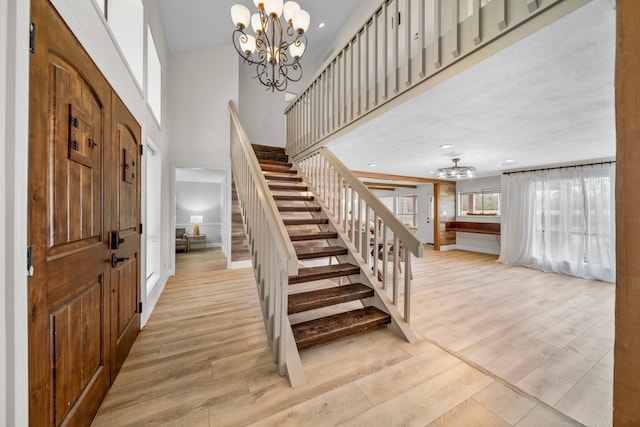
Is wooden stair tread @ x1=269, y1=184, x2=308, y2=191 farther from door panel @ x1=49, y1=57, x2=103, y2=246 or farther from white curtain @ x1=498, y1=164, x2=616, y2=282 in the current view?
white curtain @ x1=498, y1=164, x2=616, y2=282

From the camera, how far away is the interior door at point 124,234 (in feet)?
5.11

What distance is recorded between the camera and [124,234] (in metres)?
1.74

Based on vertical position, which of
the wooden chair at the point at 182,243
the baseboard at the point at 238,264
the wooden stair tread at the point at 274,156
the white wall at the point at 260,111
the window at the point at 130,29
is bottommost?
the baseboard at the point at 238,264

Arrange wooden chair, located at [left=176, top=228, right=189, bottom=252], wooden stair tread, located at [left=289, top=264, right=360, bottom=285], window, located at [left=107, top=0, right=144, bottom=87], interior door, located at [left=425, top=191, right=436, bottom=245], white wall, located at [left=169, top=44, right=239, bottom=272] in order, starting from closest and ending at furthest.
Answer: window, located at [left=107, top=0, right=144, bottom=87]
wooden stair tread, located at [left=289, top=264, right=360, bottom=285]
white wall, located at [left=169, top=44, right=239, bottom=272]
wooden chair, located at [left=176, top=228, right=189, bottom=252]
interior door, located at [left=425, top=191, right=436, bottom=245]

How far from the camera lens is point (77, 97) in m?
1.11

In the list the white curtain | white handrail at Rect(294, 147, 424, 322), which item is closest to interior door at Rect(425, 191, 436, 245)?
the white curtain

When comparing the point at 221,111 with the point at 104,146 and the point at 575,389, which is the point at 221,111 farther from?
the point at 575,389

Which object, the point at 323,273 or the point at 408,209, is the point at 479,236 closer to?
the point at 408,209

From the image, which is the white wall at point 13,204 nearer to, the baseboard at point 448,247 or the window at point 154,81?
the window at point 154,81

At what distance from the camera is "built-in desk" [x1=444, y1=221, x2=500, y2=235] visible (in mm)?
6169

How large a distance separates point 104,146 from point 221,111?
3.48m

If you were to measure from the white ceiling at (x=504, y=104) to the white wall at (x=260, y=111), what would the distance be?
147 cm

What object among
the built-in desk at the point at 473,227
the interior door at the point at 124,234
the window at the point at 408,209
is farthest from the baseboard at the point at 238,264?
the window at the point at 408,209

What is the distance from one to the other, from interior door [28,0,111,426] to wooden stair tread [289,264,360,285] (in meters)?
1.35
